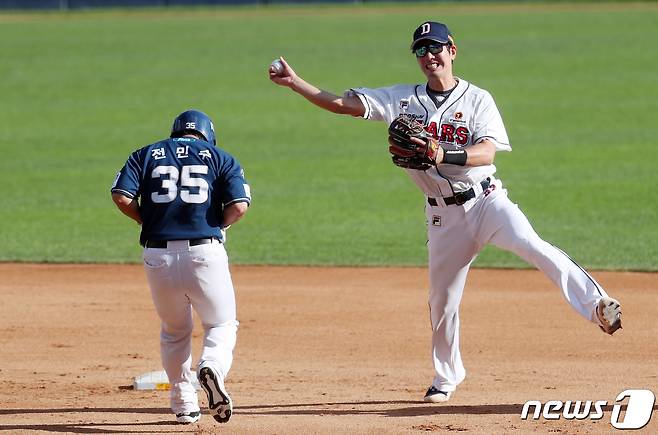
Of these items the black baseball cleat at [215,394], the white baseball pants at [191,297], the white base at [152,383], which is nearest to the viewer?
the black baseball cleat at [215,394]

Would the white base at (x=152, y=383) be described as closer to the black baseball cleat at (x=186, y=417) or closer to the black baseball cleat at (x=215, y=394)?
the black baseball cleat at (x=186, y=417)

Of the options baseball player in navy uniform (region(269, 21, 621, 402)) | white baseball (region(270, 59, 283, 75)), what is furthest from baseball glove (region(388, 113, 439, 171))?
white baseball (region(270, 59, 283, 75))

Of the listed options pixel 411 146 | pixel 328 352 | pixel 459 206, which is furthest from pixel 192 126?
pixel 328 352

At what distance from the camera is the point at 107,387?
731 cm

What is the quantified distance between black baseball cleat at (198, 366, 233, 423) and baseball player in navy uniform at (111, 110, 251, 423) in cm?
12

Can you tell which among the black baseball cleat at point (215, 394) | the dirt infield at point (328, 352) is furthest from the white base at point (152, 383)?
the black baseball cleat at point (215, 394)

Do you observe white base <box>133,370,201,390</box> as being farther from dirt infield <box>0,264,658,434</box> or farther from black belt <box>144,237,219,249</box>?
black belt <box>144,237,219,249</box>

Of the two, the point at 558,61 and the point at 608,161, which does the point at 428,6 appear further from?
the point at 608,161

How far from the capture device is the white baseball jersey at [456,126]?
6.40 metres

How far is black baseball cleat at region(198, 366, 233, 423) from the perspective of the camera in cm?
575

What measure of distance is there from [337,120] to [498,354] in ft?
40.8

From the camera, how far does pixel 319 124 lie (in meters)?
19.6

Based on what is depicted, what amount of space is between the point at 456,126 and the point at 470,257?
76cm

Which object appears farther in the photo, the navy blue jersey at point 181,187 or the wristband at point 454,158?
the wristband at point 454,158
